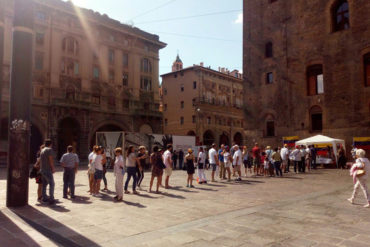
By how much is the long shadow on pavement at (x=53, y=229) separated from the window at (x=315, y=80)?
77.3ft

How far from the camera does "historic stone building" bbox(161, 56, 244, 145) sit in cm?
5019

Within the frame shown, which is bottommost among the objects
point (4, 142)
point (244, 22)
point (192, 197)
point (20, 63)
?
point (192, 197)

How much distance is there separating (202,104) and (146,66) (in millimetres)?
11873

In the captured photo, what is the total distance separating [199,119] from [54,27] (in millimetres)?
24566

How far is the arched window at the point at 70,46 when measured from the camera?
3434 centimetres

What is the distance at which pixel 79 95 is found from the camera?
3478cm

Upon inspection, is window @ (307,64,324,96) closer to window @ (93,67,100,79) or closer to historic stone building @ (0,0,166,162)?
historic stone building @ (0,0,166,162)

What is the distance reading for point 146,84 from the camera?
42.2 metres

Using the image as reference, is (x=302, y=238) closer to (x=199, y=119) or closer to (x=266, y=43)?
(x=266, y=43)

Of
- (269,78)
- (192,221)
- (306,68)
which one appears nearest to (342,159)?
(306,68)

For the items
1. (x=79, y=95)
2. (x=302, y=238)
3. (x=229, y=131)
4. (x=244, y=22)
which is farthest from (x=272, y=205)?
(x=229, y=131)

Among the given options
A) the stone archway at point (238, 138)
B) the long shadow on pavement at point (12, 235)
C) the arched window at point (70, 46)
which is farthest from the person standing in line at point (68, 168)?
the stone archway at point (238, 138)

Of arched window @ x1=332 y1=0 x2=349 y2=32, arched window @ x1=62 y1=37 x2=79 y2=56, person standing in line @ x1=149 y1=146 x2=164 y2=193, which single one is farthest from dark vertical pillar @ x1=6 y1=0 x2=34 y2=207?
arched window @ x1=62 y1=37 x2=79 y2=56

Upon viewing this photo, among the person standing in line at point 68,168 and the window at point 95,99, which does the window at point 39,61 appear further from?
the person standing in line at point 68,168
